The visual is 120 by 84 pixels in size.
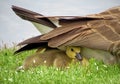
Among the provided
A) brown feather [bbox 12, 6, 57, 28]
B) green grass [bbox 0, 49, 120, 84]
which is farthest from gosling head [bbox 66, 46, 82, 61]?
brown feather [bbox 12, 6, 57, 28]

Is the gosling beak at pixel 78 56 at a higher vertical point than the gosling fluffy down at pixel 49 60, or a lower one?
higher

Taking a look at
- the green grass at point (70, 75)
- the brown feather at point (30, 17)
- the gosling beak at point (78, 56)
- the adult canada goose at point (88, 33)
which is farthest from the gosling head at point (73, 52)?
the brown feather at point (30, 17)

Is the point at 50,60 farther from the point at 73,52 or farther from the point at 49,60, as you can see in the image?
the point at 73,52

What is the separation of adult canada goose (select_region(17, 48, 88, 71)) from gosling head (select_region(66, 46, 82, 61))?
0.23ft

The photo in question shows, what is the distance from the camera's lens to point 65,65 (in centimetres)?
784

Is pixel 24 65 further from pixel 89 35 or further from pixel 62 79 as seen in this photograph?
pixel 62 79

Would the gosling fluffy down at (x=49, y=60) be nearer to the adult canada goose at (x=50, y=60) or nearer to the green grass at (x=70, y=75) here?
the adult canada goose at (x=50, y=60)

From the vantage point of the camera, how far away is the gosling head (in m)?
7.82

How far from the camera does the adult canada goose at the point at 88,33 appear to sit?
763 centimetres

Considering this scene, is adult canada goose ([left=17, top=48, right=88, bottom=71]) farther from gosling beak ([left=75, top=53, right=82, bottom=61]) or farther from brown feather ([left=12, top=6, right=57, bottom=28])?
brown feather ([left=12, top=6, right=57, bottom=28])

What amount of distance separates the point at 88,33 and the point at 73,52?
1.41ft

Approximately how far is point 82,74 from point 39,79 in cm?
74

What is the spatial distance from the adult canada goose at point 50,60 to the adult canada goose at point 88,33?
0.24 meters

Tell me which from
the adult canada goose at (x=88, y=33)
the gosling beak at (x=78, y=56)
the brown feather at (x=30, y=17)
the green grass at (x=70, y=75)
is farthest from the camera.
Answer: the brown feather at (x=30, y=17)
